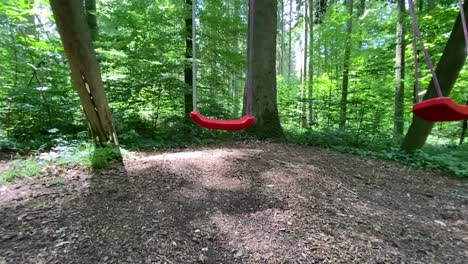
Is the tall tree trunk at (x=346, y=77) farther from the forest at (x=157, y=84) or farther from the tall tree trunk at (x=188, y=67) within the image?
the tall tree trunk at (x=188, y=67)

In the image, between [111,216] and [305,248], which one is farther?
[111,216]

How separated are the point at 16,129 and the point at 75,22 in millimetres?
3446

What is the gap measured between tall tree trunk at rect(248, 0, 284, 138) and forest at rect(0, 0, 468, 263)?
20mm

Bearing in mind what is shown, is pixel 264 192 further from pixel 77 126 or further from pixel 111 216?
pixel 77 126

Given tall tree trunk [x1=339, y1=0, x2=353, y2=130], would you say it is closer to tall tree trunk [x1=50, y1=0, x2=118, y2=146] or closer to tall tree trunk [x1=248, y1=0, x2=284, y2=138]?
tall tree trunk [x1=248, y1=0, x2=284, y2=138]

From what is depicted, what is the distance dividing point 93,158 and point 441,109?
3.66m

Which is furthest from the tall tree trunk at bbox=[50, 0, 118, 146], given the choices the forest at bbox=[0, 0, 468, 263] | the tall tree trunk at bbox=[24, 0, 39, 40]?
the tall tree trunk at bbox=[24, 0, 39, 40]

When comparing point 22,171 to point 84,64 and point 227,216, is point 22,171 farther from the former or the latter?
point 227,216

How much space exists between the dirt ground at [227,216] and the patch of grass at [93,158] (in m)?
0.14

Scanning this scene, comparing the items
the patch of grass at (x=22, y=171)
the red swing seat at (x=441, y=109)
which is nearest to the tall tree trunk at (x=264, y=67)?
the red swing seat at (x=441, y=109)

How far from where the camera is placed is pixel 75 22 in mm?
3236

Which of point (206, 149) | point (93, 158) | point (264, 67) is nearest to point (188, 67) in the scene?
point (264, 67)

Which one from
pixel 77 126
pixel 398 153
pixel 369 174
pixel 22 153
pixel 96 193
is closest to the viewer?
pixel 96 193

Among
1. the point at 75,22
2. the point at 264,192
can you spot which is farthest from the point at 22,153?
the point at 264,192
